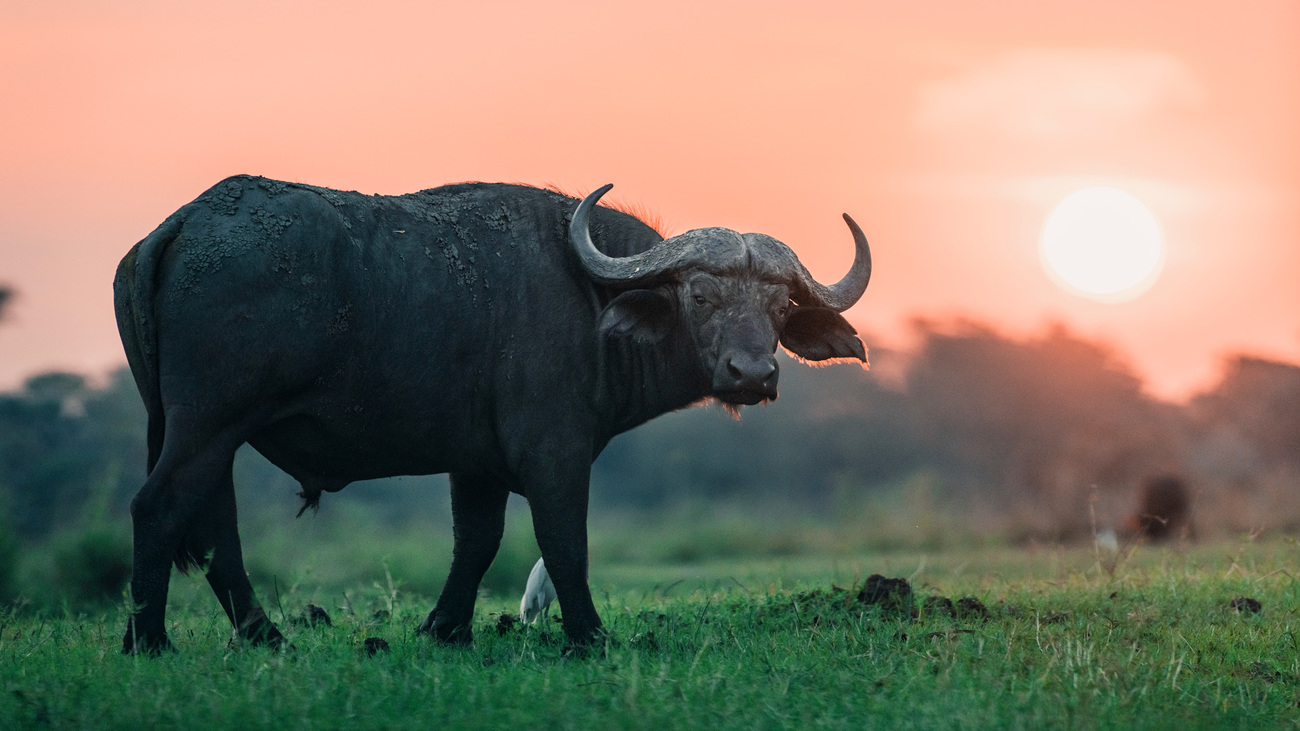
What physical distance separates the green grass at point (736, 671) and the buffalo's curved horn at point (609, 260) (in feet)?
5.65

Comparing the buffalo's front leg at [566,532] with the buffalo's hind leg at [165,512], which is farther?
the buffalo's front leg at [566,532]

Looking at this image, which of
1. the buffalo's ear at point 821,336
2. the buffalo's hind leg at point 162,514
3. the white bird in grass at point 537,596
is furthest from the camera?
the white bird in grass at point 537,596

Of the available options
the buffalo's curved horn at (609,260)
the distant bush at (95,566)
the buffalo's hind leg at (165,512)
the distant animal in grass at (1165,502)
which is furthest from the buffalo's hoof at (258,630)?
the distant animal in grass at (1165,502)

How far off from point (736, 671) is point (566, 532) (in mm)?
1234

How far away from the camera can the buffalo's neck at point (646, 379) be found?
6305 mm

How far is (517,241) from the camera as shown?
249 inches

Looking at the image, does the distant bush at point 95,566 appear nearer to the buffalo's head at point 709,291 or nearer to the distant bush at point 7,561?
the distant bush at point 7,561

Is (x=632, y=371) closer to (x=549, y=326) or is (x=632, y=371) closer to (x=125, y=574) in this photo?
(x=549, y=326)

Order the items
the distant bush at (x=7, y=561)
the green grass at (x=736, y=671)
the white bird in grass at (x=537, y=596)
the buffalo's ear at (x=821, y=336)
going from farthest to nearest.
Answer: the distant bush at (x=7, y=561), the white bird in grass at (x=537, y=596), the buffalo's ear at (x=821, y=336), the green grass at (x=736, y=671)

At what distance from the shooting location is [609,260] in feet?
20.2

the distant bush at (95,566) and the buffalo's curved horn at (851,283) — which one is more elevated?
the buffalo's curved horn at (851,283)

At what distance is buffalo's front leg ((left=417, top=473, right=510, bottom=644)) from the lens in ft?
21.5

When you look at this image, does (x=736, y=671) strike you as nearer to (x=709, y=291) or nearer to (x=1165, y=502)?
(x=709, y=291)

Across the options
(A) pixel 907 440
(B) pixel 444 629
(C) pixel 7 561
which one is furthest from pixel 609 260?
(A) pixel 907 440
